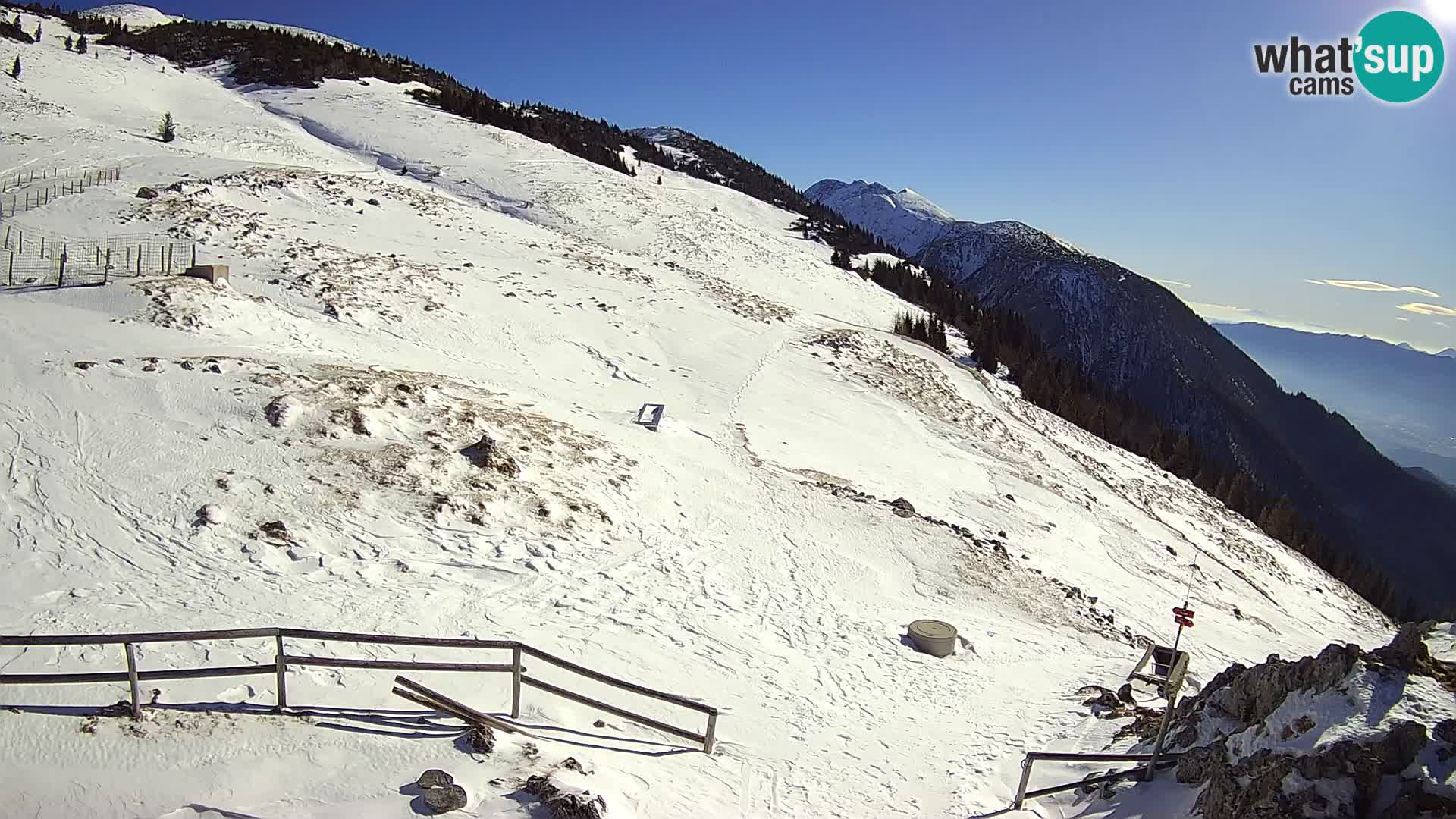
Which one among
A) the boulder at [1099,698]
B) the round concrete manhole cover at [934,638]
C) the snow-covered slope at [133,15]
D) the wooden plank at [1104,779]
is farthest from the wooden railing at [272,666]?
the snow-covered slope at [133,15]

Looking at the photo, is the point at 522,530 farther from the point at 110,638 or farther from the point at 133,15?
the point at 133,15

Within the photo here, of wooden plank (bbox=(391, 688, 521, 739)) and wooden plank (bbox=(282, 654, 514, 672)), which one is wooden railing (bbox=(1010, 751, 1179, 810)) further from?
wooden plank (bbox=(282, 654, 514, 672))

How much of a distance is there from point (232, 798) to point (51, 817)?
1.16 m

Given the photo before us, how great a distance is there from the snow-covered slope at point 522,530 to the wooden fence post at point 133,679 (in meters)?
0.15

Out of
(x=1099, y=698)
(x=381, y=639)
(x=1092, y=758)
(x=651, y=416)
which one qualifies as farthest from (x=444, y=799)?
(x=651, y=416)

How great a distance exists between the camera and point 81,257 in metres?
19.1

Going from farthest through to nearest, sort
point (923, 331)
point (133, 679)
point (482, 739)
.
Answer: point (923, 331) → point (482, 739) → point (133, 679)

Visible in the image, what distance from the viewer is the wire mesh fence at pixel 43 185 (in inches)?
886

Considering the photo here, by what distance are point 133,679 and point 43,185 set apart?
90.3 feet

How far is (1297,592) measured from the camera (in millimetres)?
25891

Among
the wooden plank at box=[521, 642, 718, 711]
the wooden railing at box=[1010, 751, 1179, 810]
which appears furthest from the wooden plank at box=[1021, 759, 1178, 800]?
the wooden plank at box=[521, 642, 718, 711]

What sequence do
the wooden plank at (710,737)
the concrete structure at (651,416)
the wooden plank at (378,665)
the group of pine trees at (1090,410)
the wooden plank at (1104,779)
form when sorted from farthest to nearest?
the group of pine trees at (1090,410), the concrete structure at (651,416), the wooden plank at (710,737), the wooden plank at (1104,779), the wooden plank at (378,665)

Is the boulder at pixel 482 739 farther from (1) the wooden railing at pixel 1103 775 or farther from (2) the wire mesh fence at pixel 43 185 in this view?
(2) the wire mesh fence at pixel 43 185

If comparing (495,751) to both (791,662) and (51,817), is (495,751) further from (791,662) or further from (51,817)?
(791,662)
